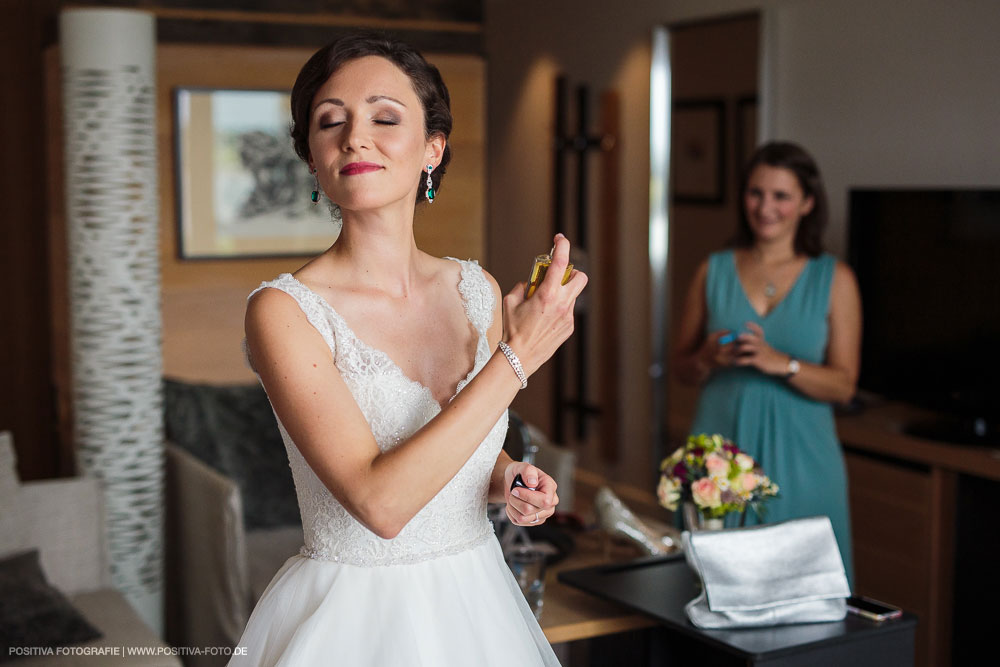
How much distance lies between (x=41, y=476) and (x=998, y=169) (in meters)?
4.46

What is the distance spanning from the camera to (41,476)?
5426 mm

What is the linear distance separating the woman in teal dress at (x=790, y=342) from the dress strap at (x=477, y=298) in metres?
1.37

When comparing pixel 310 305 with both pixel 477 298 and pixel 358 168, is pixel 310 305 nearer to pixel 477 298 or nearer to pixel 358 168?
pixel 358 168

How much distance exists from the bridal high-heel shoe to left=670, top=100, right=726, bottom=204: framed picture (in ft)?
7.87

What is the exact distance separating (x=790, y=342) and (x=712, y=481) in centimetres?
82

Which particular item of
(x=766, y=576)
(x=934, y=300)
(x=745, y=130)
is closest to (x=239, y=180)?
(x=745, y=130)

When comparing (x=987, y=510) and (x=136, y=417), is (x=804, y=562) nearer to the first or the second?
(x=987, y=510)

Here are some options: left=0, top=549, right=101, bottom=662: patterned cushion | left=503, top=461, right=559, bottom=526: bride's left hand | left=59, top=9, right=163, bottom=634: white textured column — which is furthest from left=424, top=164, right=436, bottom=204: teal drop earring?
left=59, top=9, right=163, bottom=634: white textured column

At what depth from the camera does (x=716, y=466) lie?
232 cm

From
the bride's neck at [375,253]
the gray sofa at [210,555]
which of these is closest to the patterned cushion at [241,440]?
the gray sofa at [210,555]

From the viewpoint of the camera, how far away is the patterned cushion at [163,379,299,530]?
395 cm

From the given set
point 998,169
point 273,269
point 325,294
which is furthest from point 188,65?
point 325,294

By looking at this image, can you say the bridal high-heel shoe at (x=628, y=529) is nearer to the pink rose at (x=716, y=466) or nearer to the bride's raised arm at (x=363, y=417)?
the pink rose at (x=716, y=466)

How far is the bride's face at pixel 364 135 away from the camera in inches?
56.1
